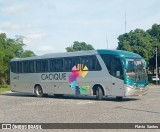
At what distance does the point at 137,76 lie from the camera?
2047 centimetres

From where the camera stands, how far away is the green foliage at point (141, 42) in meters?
59.4

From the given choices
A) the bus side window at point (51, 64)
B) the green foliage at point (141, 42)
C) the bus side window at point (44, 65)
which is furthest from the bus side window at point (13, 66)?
the green foliage at point (141, 42)

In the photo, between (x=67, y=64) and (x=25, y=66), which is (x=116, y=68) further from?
(x=25, y=66)

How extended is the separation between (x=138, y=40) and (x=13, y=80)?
→ 36.7m

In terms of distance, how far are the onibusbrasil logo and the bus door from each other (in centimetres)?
224

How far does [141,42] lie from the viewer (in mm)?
60000

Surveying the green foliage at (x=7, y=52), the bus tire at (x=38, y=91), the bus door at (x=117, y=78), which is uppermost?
the green foliage at (x=7, y=52)

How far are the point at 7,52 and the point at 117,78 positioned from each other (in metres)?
37.9

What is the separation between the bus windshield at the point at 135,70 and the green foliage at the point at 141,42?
3774 cm

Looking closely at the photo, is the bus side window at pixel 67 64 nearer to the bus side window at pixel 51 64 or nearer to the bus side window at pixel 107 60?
the bus side window at pixel 51 64

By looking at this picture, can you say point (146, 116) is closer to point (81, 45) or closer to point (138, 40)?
point (138, 40)

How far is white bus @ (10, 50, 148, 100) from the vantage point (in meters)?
20.2

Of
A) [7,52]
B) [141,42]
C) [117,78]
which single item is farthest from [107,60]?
[141,42]

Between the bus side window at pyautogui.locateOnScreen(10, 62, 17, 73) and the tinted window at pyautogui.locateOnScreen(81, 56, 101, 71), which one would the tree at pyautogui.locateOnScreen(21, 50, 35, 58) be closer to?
the bus side window at pyautogui.locateOnScreen(10, 62, 17, 73)
